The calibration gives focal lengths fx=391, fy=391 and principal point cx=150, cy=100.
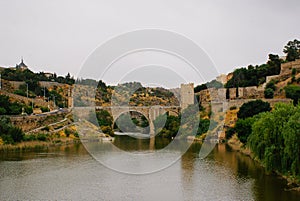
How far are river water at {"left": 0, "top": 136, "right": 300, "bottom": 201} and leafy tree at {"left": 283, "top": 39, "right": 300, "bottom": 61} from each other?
91.3 ft

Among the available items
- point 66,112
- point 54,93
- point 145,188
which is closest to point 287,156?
point 145,188

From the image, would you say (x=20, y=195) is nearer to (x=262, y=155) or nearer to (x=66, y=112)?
(x=262, y=155)

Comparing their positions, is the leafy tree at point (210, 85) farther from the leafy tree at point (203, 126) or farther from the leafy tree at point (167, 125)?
the leafy tree at point (203, 126)

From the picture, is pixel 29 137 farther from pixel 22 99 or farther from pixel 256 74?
pixel 256 74

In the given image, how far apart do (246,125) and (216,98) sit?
17.9 meters

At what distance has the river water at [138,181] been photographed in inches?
542

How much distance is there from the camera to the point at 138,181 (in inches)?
643

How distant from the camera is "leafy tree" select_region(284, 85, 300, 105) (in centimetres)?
3406

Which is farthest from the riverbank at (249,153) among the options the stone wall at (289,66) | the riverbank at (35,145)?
the stone wall at (289,66)

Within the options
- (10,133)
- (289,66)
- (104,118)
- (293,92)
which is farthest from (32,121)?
(289,66)

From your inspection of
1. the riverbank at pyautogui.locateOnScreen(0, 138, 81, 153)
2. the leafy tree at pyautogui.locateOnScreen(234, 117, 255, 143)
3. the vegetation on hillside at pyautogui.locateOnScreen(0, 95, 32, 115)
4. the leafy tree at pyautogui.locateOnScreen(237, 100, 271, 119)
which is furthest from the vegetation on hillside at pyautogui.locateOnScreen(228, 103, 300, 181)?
the vegetation on hillside at pyautogui.locateOnScreen(0, 95, 32, 115)

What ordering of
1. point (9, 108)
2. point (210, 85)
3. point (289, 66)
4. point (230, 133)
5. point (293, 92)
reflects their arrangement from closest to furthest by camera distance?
point (230, 133) < point (293, 92) < point (9, 108) < point (289, 66) < point (210, 85)

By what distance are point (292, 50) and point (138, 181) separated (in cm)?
3678

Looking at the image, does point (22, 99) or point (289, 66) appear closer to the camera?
point (22, 99)
